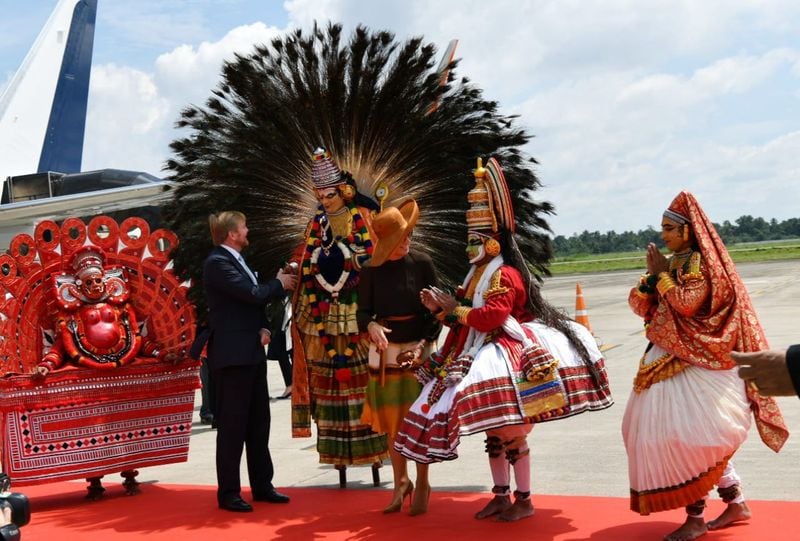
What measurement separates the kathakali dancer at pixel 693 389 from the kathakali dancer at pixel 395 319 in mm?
1350

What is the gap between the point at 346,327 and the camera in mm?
5629

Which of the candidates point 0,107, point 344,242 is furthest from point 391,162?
point 0,107

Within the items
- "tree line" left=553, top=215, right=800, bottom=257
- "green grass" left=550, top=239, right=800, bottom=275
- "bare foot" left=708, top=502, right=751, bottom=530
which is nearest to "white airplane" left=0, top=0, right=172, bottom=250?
"green grass" left=550, top=239, right=800, bottom=275

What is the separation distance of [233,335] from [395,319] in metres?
1.00

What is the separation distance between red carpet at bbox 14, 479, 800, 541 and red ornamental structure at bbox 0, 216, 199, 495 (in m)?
0.35

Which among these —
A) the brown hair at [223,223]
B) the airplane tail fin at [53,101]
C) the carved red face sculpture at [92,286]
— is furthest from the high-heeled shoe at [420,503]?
the airplane tail fin at [53,101]

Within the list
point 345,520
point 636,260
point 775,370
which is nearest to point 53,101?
point 345,520

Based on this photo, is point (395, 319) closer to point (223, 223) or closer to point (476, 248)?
point (476, 248)

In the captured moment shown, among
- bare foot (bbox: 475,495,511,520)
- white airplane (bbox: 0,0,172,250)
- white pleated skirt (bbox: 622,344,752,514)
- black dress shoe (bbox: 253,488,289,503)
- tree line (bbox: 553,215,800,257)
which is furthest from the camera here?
tree line (bbox: 553,215,800,257)

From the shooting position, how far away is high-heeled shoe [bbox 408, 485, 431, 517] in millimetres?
5086

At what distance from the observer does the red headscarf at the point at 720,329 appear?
418 centimetres

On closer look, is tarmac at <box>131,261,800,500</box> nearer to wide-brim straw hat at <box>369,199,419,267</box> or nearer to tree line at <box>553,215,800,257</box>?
wide-brim straw hat at <box>369,199,419,267</box>

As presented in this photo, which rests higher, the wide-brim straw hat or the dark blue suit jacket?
the wide-brim straw hat

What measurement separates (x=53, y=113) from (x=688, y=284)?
83.1 feet
